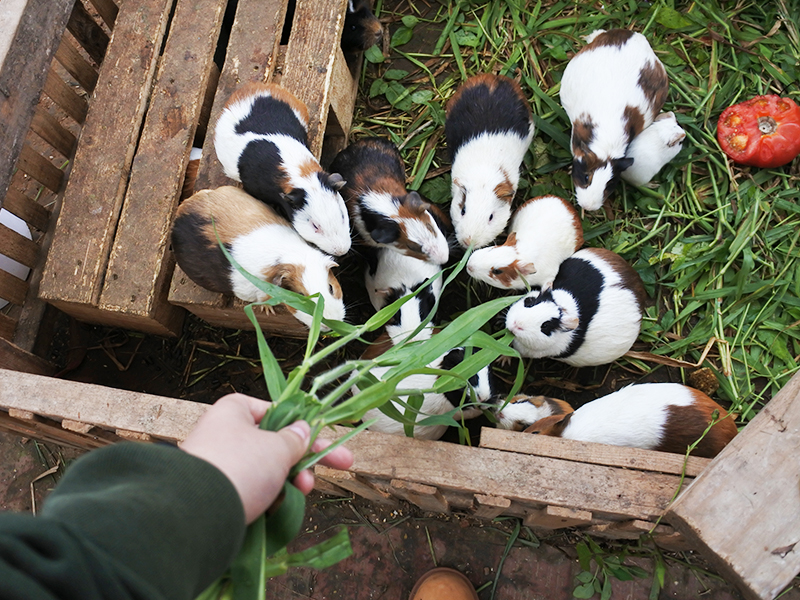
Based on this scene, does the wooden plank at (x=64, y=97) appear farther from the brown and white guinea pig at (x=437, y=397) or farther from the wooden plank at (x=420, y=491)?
the wooden plank at (x=420, y=491)

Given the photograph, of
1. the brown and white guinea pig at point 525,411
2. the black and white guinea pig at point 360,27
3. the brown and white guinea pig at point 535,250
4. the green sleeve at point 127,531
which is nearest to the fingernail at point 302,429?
the green sleeve at point 127,531

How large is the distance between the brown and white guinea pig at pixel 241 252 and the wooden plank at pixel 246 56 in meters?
0.20

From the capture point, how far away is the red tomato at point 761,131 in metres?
2.63

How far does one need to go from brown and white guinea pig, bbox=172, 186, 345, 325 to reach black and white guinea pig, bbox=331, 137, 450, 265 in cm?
37

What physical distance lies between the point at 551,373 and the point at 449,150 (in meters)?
1.30

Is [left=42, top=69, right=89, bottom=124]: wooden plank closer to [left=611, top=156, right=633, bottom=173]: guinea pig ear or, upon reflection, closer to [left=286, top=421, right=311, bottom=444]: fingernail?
[left=286, top=421, right=311, bottom=444]: fingernail

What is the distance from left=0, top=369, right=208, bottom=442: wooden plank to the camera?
1766mm

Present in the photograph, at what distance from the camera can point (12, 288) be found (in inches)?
100

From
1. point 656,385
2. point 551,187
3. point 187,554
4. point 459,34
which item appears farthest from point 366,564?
point 459,34

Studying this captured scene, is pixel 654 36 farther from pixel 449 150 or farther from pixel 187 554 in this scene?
pixel 187 554

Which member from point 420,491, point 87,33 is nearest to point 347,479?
point 420,491

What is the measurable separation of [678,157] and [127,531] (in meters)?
3.01

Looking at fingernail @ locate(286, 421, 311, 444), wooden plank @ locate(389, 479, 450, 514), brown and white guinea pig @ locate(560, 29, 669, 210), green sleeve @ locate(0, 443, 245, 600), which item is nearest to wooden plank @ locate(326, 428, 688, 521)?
wooden plank @ locate(389, 479, 450, 514)

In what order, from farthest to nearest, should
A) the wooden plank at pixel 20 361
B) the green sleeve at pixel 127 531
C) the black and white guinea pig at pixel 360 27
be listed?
the black and white guinea pig at pixel 360 27, the wooden plank at pixel 20 361, the green sleeve at pixel 127 531
